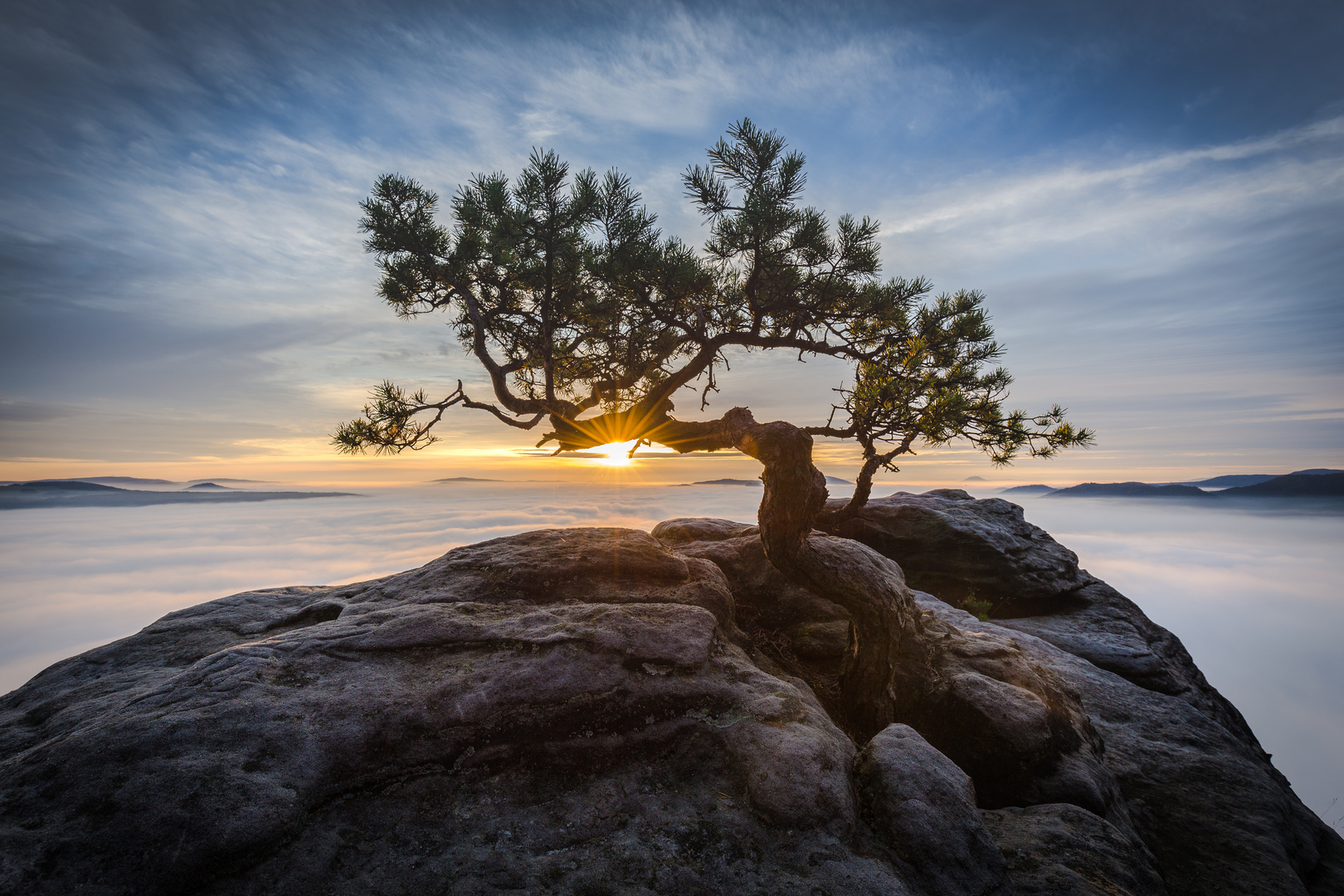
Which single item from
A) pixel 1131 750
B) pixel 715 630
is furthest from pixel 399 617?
pixel 1131 750

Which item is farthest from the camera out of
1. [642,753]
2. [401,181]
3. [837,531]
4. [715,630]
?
[837,531]

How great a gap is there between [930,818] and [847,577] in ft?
13.2

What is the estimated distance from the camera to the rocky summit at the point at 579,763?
177 inches

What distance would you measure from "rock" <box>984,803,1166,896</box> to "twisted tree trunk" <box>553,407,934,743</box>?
7.43 feet

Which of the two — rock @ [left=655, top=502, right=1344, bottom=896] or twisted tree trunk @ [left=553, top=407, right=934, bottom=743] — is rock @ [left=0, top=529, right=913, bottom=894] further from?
rock @ [left=655, top=502, right=1344, bottom=896]

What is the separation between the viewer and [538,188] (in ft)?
33.0

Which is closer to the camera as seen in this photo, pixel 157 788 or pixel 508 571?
pixel 157 788

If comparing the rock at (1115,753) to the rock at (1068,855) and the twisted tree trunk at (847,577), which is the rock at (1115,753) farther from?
the twisted tree trunk at (847,577)

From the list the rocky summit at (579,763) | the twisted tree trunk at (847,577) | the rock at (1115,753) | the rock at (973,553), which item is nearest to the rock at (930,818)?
the rocky summit at (579,763)

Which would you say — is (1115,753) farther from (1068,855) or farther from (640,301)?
(640,301)

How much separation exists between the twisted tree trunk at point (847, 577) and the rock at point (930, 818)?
2.36 m

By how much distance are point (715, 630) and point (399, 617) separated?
4.39m

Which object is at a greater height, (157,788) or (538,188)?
(538,188)

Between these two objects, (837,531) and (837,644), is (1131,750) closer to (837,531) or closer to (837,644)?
(837,644)
